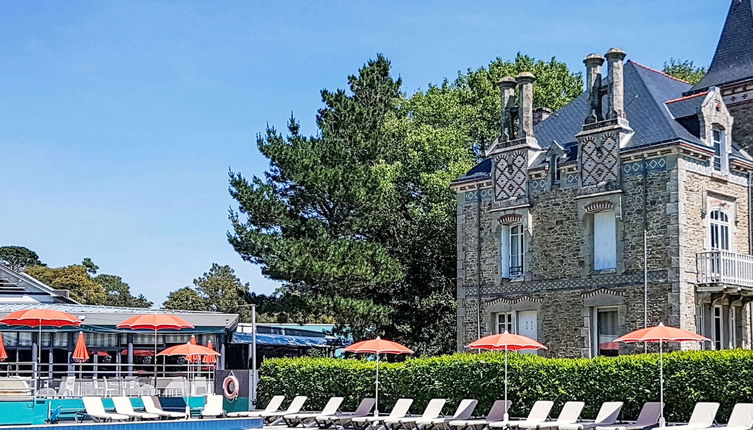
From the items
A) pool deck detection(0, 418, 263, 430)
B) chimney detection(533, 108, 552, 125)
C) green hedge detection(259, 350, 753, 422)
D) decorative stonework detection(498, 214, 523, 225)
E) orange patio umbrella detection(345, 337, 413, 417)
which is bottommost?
pool deck detection(0, 418, 263, 430)

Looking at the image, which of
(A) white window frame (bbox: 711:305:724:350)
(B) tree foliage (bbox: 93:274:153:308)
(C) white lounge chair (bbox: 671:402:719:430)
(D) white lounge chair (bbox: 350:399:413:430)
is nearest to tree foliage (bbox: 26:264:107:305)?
(B) tree foliage (bbox: 93:274:153:308)

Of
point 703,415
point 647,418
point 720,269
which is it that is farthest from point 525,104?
point 703,415

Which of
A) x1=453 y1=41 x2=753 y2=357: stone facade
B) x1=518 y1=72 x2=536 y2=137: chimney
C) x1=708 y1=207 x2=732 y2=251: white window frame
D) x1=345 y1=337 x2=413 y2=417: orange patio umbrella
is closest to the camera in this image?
x1=345 y1=337 x2=413 y2=417: orange patio umbrella

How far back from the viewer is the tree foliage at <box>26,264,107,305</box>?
239 feet

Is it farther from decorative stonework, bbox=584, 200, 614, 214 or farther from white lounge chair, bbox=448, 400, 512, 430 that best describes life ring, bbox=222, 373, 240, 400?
decorative stonework, bbox=584, 200, 614, 214

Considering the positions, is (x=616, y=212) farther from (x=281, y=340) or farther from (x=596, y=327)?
(x=281, y=340)

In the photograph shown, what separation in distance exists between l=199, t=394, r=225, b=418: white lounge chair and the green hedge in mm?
3077

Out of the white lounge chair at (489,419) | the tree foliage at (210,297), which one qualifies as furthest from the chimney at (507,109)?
the tree foliage at (210,297)

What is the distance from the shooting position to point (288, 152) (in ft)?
121

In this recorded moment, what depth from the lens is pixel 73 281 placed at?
73.4m

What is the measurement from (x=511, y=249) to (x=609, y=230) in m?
3.71

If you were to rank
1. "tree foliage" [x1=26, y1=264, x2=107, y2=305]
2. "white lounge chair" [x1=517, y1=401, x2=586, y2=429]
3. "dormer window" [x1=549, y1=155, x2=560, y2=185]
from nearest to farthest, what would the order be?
"white lounge chair" [x1=517, y1=401, x2=586, y2=429]
"dormer window" [x1=549, y1=155, x2=560, y2=185]
"tree foliage" [x1=26, y1=264, x2=107, y2=305]

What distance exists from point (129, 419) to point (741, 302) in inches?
679

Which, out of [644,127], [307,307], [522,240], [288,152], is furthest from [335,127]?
[644,127]
